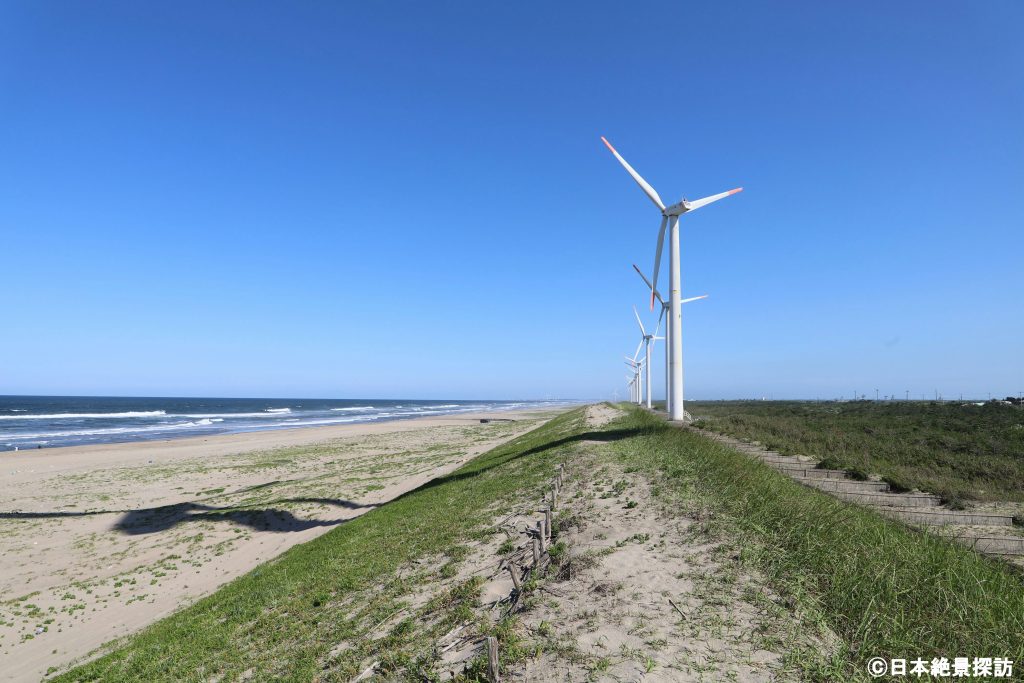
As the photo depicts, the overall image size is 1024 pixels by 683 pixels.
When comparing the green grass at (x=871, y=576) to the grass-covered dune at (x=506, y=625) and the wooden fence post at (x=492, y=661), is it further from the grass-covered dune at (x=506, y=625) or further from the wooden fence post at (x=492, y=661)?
the wooden fence post at (x=492, y=661)

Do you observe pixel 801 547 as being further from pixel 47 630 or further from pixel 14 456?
pixel 14 456

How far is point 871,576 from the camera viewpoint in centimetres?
666

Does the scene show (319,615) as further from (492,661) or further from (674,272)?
(674,272)

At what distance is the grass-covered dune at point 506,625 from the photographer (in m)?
5.78

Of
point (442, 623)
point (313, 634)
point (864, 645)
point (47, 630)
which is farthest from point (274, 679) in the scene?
point (47, 630)

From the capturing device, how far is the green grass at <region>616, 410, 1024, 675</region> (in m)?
5.39

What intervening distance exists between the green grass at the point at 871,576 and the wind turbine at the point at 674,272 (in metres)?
16.5

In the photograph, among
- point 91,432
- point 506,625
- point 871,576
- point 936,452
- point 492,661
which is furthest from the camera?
point 91,432

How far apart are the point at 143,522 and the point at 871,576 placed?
26.6m

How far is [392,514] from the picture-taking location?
1766 centimetres

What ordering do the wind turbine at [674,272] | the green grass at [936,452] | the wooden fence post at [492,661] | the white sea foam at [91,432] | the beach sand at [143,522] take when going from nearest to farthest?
1. the wooden fence post at [492,661]
2. the beach sand at [143,522]
3. the green grass at [936,452]
4. the wind turbine at [674,272]
5. the white sea foam at [91,432]

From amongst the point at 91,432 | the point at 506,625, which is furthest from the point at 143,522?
the point at 91,432

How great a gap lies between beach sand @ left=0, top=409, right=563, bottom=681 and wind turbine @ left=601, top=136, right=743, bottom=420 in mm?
14571

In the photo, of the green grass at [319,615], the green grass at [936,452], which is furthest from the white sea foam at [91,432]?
the green grass at [936,452]
